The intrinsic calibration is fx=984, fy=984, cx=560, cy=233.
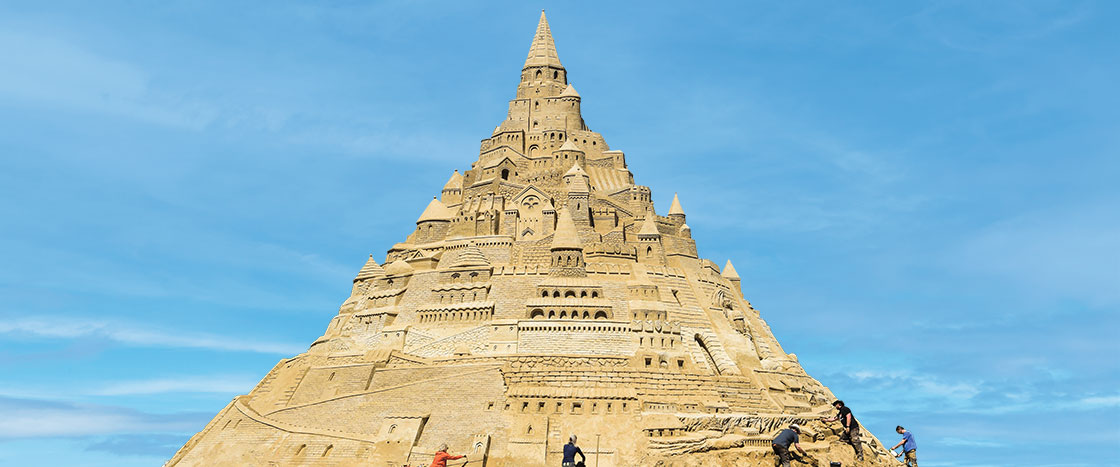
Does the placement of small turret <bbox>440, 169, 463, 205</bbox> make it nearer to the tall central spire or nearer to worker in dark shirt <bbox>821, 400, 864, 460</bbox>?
the tall central spire

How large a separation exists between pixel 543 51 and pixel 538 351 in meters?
41.5

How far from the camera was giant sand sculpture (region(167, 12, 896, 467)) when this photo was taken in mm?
61906

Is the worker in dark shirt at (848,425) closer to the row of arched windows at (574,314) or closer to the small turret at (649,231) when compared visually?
the row of arched windows at (574,314)

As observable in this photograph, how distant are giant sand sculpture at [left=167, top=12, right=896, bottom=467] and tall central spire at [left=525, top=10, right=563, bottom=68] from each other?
8661 mm

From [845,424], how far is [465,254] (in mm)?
49684

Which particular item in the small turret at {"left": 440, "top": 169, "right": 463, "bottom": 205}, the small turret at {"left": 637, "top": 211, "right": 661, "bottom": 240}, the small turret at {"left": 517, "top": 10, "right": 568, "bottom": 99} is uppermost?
the small turret at {"left": 517, "top": 10, "right": 568, "bottom": 99}

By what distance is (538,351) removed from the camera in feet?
228

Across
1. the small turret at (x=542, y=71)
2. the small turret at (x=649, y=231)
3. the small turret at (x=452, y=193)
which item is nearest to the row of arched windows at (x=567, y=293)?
the small turret at (x=649, y=231)

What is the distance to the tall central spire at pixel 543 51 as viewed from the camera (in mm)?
100188

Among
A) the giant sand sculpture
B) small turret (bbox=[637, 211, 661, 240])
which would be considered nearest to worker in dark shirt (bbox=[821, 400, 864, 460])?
the giant sand sculpture

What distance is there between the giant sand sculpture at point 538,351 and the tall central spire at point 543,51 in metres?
8.66

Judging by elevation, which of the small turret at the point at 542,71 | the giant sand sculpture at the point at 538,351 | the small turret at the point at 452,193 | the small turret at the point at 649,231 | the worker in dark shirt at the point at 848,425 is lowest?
the worker in dark shirt at the point at 848,425

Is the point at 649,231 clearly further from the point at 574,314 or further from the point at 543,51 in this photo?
the point at 543,51

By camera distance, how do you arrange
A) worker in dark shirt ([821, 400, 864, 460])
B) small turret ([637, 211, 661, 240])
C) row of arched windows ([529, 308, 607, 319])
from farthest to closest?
small turret ([637, 211, 661, 240]), row of arched windows ([529, 308, 607, 319]), worker in dark shirt ([821, 400, 864, 460])
